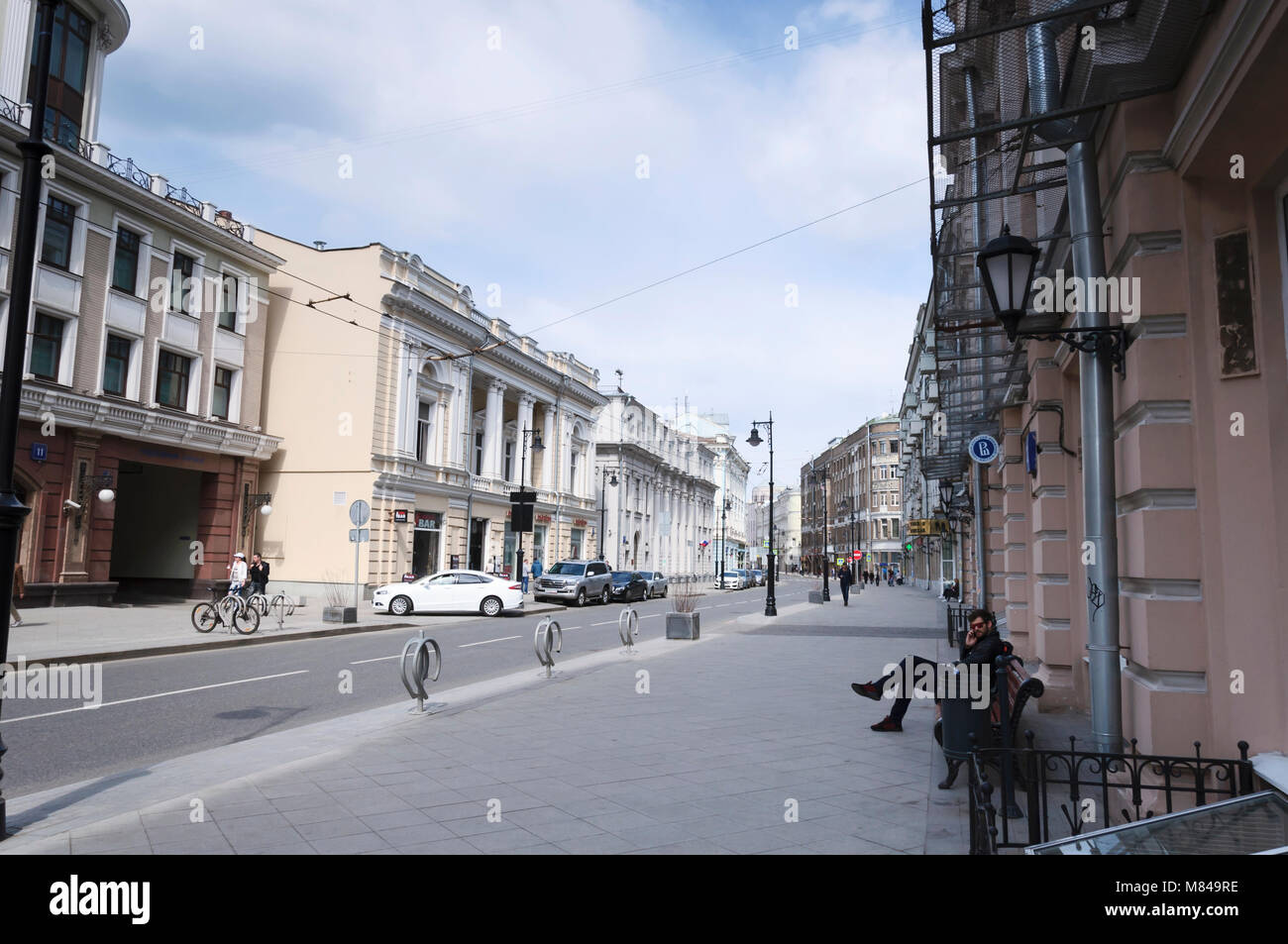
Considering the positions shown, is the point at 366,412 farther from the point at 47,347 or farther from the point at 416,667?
the point at 416,667

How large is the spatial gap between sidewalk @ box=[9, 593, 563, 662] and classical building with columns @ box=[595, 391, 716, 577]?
31.5m

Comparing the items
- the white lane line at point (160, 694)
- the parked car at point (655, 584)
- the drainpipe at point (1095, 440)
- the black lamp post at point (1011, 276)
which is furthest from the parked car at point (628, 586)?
the drainpipe at point (1095, 440)

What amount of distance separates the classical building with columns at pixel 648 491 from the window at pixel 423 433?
727 inches

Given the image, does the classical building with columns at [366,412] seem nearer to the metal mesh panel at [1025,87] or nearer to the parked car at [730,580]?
the metal mesh panel at [1025,87]

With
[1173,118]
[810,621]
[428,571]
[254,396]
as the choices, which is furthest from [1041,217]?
[428,571]

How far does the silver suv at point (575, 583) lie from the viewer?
34938mm

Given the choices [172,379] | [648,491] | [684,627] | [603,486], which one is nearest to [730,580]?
[603,486]

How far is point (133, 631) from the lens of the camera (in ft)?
62.8

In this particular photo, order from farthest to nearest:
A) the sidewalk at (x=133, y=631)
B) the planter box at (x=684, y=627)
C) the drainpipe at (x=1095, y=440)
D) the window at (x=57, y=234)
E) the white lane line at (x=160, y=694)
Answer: the window at (x=57, y=234), the planter box at (x=684, y=627), the sidewalk at (x=133, y=631), the white lane line at (x=160, y=694), the drainpipe at (x=1095, y=440)

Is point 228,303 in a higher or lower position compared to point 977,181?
higher

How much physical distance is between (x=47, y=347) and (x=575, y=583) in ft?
64.0

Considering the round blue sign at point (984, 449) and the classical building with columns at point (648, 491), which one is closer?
the round blue sign at point (984, 449)

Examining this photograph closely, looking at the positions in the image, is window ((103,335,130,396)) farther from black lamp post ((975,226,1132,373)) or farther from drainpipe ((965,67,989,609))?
black lamp post ((975,226,1132,373))

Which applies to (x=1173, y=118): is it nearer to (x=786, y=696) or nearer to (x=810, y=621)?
(x=786, y=696)
